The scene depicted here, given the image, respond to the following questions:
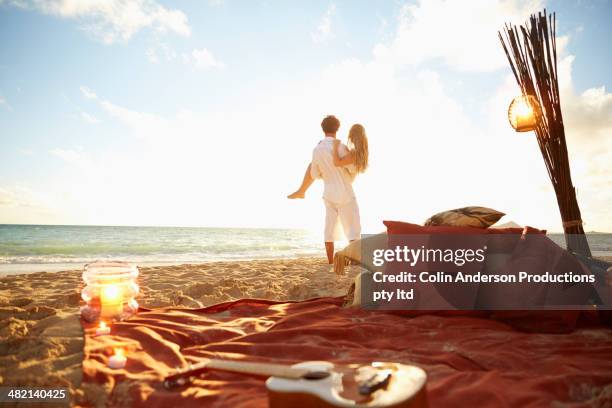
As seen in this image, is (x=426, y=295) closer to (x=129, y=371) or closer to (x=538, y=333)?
(x=538, y=333)

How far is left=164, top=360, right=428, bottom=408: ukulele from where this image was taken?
0.95m

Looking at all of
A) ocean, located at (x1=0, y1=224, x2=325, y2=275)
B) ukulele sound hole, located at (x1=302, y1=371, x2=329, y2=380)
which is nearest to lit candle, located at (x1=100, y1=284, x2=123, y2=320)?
ukulele sound hole, located at (x1=302, y1=371, x2=329, y2=380)

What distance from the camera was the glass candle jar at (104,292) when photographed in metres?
2.15

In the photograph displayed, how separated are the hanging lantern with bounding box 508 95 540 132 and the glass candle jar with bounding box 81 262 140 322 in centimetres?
314

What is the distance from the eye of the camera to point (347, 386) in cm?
105

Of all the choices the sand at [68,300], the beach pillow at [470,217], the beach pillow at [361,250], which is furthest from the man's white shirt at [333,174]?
the beach pillow at [470,217]

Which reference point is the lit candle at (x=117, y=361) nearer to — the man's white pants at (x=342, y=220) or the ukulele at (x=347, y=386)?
the ukulele at (x=347, y=386)

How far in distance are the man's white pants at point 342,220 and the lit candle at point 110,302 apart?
322 centimetres

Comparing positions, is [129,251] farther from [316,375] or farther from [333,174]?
[316,375]

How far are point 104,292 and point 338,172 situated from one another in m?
3.39

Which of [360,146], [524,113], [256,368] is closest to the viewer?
[256,368]

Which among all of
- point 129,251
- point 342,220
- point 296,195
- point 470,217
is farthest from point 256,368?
point 129,251

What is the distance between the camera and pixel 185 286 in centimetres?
402

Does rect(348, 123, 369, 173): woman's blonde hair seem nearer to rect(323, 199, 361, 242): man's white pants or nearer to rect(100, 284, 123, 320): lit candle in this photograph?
rect(323, 199, 361, 242): man's white pants
